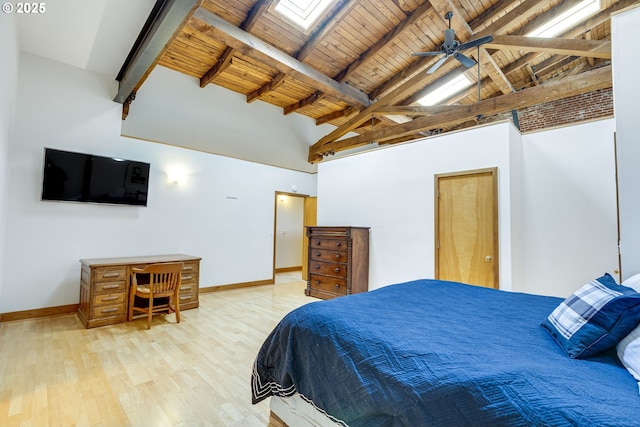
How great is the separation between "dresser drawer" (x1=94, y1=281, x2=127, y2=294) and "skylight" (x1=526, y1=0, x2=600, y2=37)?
6748 millimetres

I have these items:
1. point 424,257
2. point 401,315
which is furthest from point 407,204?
point 401,315

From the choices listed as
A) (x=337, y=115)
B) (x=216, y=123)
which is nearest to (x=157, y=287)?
(x=216, y=123)

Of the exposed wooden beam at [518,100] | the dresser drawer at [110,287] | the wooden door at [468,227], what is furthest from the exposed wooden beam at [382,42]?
the dresser drawer at [110,287]

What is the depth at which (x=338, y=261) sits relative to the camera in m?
4.66

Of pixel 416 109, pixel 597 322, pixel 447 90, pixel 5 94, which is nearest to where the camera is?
pixel 597 322

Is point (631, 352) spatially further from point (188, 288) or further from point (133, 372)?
point (188, 288)

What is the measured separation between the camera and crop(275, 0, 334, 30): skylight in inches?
150

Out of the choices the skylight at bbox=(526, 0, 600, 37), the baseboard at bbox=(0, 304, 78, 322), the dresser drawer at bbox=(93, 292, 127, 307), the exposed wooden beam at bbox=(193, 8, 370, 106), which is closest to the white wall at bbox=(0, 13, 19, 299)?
the baseboard at bbox=(0, 304, 78, 322)

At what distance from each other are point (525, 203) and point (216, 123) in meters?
5.62

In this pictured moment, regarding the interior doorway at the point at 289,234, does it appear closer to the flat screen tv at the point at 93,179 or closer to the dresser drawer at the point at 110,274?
the flat screen tv at the point at 93,179

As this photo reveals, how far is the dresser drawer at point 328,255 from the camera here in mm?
4605

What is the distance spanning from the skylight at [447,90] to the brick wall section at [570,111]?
6.32ft

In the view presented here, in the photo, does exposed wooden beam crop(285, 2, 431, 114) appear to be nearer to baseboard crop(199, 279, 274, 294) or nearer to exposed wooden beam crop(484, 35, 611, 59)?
exposed wooden beam crop(484, 35, 611, 59)

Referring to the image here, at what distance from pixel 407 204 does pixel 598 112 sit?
460cm
